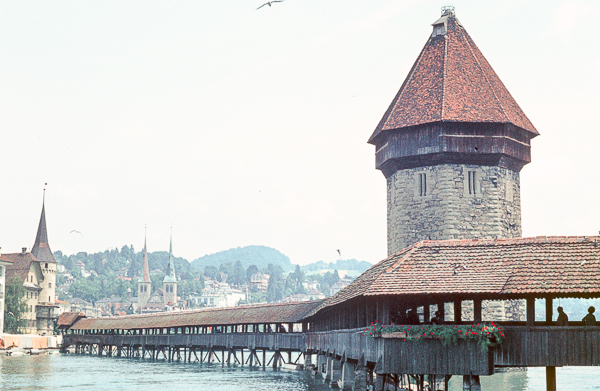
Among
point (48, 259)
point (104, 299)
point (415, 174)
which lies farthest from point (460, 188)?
point (104, 299)

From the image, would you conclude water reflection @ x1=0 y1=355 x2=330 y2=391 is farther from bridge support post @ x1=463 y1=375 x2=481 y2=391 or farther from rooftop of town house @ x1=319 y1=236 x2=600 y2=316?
bridge support post @ x1=463 y1=375 x2=481 y2=391

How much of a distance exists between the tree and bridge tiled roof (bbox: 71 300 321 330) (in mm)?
10975

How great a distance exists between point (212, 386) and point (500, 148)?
15144 mm

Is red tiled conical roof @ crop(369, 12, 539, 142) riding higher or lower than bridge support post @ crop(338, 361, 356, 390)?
higher

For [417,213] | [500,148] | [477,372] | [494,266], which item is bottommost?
[477,372]

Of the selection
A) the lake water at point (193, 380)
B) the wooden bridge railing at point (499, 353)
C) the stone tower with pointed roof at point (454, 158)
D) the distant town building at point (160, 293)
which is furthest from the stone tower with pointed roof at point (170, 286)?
the wooden bridge railing at point (499, 353)

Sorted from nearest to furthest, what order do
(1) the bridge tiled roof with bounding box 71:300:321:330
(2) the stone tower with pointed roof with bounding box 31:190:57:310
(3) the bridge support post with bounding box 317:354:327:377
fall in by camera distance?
1. (3) the bridge support post with bounding box 317:354:327:377
2. (1) the bridge tiled roof with bounding box 71:300:321:330
3. (2) the stone tower with pointed roof with bounding box 31:190:57:310

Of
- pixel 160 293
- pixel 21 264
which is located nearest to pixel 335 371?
pixel 21 264

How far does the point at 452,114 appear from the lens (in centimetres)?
3328

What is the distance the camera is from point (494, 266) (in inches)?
690

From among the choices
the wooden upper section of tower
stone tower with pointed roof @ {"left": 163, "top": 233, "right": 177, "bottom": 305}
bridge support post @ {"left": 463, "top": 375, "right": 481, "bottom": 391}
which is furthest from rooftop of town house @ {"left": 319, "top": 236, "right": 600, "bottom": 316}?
stone tower with pointed roof @ {"left": 163, "top": 233, "right": 177, "bottom": 305}

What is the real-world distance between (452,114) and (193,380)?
16.4 meters

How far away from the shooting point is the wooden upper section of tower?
1304 inches

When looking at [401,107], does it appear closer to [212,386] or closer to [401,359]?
[212,386]
